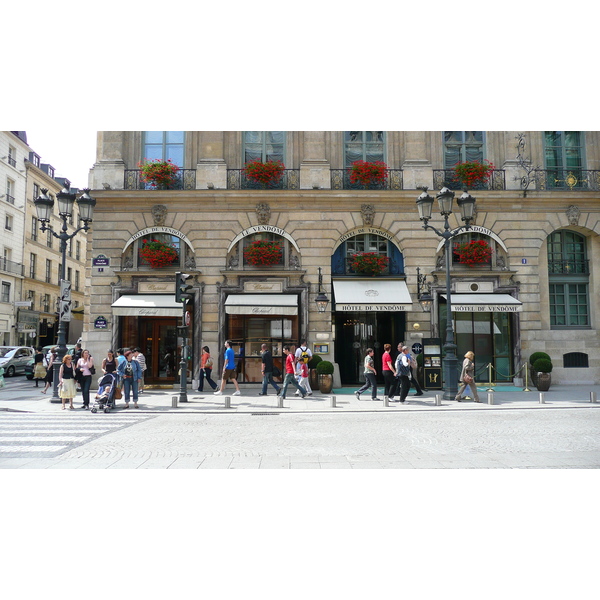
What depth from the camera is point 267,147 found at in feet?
72.4

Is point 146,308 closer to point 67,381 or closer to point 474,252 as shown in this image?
point 67,381

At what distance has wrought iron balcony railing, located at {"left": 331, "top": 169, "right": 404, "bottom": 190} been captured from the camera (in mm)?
21531

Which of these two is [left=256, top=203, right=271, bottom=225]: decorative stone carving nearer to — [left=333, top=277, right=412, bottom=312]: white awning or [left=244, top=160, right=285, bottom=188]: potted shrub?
[left=244, top=160, right=285, bottom=188]: potted shrub

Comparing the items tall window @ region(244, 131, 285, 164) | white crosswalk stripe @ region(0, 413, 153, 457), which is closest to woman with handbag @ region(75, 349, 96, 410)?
white crosswalk stripe @ region(0, 413, 153, 457)

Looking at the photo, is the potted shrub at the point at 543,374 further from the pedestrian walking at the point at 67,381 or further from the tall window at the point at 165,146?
the tall window at the point at 165,146

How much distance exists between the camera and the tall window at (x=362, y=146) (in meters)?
22.1

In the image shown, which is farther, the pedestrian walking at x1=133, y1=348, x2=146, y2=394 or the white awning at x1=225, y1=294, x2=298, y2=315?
the white awning at x1=225, y1=294, x2=298, y2=315

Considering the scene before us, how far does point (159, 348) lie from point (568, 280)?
17851mm

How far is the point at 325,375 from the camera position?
19.2m

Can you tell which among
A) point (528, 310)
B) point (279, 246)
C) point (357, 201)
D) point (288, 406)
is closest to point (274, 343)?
point (279, 246)

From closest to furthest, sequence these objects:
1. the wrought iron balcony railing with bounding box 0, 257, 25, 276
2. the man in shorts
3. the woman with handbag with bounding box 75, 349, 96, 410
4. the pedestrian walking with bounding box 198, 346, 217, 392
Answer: the woman with handbag with bounding box 75, 349, 96, 410
the man in shorts
the pedestrian walking with bounding box 198, 346, 217, 392
the wrought iron balcony railing with bounding box 0, 257, 25, 276

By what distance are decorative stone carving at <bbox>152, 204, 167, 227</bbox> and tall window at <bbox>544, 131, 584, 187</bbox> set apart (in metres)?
16.6

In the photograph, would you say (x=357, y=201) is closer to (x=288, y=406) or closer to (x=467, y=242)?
(x=467, y=242)

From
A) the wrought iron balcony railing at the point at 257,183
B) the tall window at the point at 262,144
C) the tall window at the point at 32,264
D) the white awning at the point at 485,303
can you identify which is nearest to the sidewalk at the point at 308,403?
the white awning at the point at 485,303
